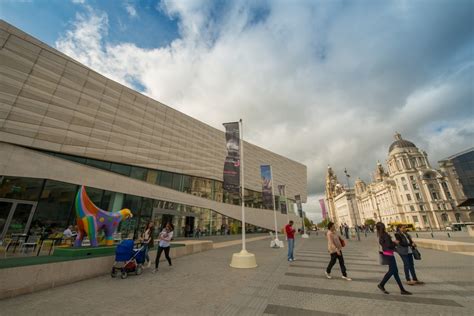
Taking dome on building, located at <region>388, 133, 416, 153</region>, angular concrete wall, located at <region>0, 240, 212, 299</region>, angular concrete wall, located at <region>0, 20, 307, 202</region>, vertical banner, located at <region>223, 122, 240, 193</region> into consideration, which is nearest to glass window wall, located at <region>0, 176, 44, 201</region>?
angular concrete wall, located at <region>0, 20, 307, 202</region>

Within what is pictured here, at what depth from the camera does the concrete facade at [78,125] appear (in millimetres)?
13641

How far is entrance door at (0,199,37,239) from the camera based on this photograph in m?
12.0

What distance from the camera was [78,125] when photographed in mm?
16609

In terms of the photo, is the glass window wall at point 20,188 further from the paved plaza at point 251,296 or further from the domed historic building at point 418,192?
the domed historic building at point 418,192

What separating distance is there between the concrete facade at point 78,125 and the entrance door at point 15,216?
6.55 ft

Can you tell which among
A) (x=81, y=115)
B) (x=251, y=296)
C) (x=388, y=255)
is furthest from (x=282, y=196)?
(x=81, y=115)

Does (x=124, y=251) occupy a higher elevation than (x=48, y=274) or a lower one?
higher

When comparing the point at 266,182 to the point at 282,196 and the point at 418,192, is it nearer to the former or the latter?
the point at 282,196

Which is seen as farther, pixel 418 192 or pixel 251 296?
pixel 418 192

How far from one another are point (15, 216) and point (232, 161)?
15326 millimetres

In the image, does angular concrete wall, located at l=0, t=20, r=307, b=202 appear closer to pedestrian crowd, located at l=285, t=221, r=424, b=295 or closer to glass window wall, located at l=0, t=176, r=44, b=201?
glass window wall, located at l=0, t=176, r=44, b=201

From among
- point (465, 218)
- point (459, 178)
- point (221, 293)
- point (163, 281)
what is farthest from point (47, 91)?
point (465, 218)

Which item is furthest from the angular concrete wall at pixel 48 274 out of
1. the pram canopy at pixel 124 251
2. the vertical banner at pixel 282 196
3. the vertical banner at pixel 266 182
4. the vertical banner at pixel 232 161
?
the vertical banner at pixel 282 196

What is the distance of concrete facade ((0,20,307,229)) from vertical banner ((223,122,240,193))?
1367 cm
